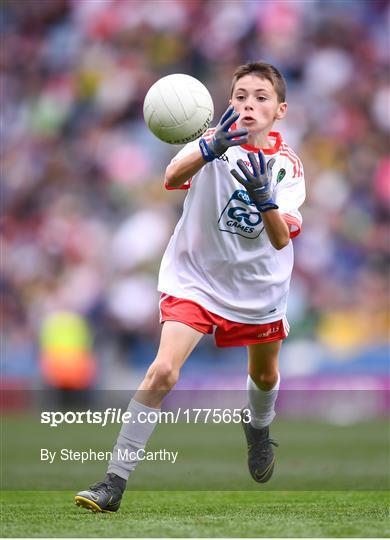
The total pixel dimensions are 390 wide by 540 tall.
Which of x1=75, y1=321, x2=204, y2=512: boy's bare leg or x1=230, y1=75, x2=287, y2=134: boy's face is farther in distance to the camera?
x1=230, y1=75, x2=287, y2=134: boy's face

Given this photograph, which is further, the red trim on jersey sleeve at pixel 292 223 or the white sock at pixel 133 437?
the red trim on jersey sleeve at pixel 292 223

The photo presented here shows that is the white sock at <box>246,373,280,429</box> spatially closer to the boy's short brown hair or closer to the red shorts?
the red shorts

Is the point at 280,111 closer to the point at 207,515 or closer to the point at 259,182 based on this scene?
the point at 259,182

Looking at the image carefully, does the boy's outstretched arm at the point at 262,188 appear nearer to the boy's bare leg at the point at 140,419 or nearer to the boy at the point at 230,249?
the boy at the point at 230,249

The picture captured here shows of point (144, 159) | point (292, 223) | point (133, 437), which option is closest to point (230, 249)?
point (292, 223)

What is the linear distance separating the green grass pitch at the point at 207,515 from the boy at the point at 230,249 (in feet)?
1.23

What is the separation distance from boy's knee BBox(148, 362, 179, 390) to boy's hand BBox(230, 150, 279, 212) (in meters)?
0.89

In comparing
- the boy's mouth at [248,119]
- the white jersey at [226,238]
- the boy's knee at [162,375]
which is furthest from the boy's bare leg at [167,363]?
the boy's mouth at [248,119]

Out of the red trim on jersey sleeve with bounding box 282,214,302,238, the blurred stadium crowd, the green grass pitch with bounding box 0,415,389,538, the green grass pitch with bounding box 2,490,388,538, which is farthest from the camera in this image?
the blurred stadium crowd

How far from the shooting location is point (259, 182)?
4977 millimetres

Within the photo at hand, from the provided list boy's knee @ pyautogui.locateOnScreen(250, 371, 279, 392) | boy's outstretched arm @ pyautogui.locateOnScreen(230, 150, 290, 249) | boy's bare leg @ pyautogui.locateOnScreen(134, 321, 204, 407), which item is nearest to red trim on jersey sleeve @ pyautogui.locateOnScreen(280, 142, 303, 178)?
boy's outstretched arm @ pyautogui.locateOnScreen(230, 150, 290, 249)

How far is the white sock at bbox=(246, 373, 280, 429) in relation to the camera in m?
6.25

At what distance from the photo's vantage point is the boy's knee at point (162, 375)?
5008 millimetres

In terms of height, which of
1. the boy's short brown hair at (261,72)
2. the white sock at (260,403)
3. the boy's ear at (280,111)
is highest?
the boy's short brown hair at (261,72)
